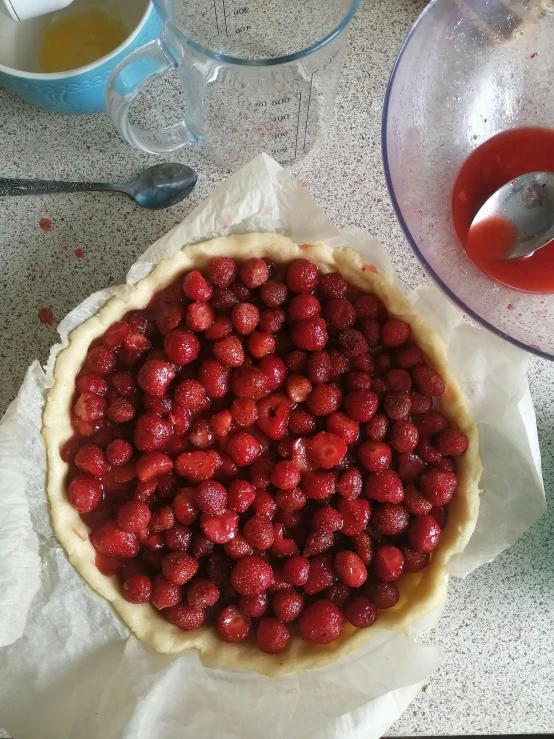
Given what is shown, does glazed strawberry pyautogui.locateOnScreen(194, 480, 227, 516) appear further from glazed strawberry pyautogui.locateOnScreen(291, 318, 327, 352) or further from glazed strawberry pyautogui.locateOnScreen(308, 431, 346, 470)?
glazed strawberry pyautogui.locateOnScreen(291, 318, 327, 352)

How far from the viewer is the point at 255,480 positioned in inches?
42.0

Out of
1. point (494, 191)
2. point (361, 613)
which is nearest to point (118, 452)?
point (361, 613)

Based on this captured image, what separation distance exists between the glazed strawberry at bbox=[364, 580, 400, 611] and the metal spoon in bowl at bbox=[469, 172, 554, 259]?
0.55 metres

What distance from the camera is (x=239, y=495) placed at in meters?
1.03

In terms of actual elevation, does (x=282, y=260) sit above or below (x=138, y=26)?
below

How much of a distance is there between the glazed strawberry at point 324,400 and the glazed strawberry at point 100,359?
0.34 m

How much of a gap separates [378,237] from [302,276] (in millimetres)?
207

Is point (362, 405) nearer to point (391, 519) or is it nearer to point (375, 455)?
point (375, 455)

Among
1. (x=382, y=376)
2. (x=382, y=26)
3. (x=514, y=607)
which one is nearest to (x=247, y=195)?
(x=382, y=376)

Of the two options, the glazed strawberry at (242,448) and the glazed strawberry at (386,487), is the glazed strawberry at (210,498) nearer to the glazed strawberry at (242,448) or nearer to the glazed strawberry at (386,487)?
the glazed strawberry at (242,448)

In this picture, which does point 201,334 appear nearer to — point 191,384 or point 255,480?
point 191,384

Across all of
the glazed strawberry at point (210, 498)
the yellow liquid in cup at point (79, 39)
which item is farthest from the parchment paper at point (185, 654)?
the yellow liquid in cup at point (79, 39)

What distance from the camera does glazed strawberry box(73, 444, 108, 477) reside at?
3.41 feet

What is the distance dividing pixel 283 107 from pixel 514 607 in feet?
3.07
